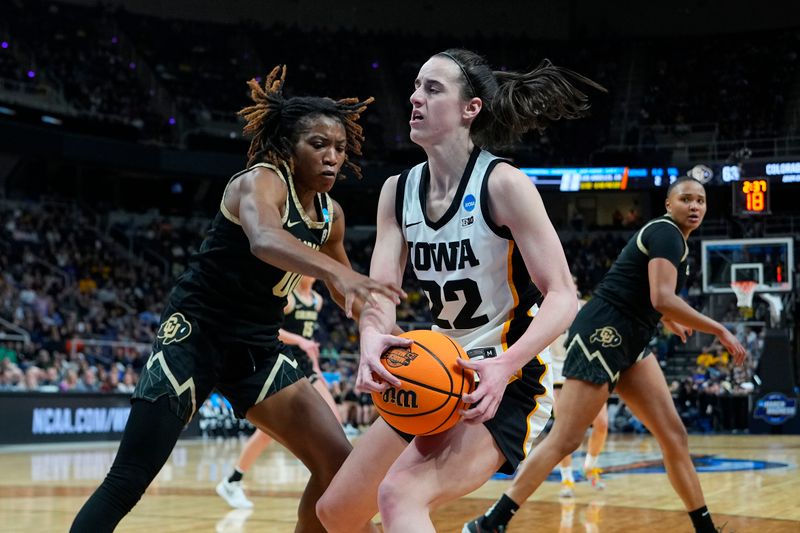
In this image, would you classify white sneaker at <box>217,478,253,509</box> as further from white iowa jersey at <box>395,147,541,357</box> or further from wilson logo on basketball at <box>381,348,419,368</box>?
wilson logo on basketball at <box>381,348,419,368</box>

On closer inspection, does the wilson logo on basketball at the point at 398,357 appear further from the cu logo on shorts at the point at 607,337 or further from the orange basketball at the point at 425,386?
the cu logo on shorts at the point at 607,337

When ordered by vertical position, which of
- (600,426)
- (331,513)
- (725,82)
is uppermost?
(725,82)

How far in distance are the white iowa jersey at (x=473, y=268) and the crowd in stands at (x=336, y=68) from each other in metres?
25.4

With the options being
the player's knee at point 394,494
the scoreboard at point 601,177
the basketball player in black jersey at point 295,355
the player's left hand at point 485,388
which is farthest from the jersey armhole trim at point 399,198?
the scoreboard at point 601,177

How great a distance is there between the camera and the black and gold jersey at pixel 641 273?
623 centimetres

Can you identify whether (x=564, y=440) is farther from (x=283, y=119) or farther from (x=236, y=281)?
(x=283, y=119)

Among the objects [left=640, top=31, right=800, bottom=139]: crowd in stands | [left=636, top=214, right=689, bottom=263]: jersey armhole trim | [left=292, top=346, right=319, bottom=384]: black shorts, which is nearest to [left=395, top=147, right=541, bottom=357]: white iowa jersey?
[left=636, top=214, right=689, bottom=263]: jersey armhole trim

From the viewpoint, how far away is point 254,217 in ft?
13.8

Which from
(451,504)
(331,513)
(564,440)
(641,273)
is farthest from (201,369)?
(451,504)

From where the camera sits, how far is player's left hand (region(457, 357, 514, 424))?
3.37 metres

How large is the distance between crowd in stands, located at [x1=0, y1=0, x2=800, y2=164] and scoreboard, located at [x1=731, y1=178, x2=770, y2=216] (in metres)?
11.1

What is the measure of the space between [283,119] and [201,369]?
4.05 ft

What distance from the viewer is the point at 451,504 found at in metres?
8.45

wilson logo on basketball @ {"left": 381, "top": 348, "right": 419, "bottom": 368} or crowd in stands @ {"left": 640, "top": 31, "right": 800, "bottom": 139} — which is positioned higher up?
crowd in stands @ {"left": 640, "top": 31, "right": 800, "bottom": 139}
